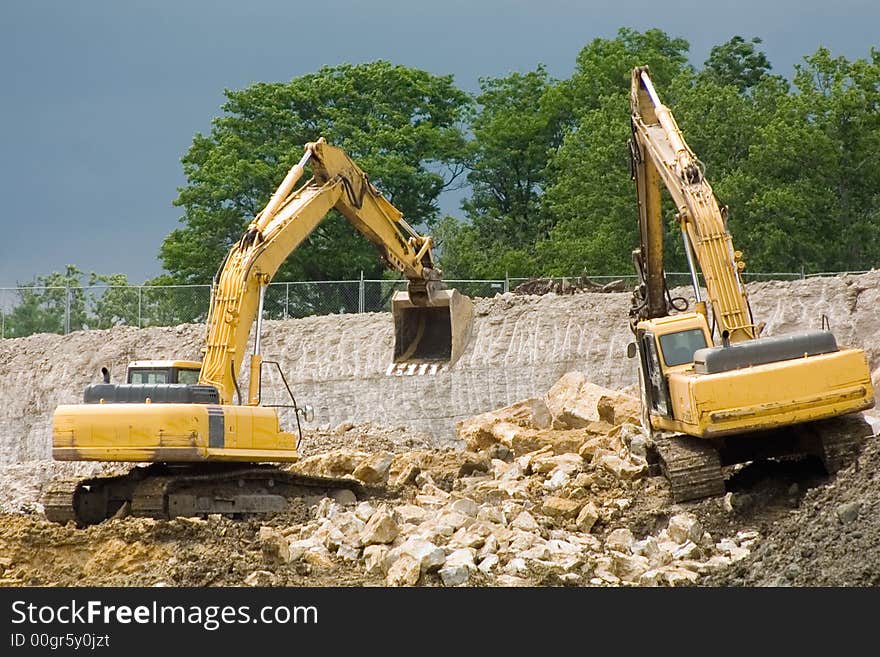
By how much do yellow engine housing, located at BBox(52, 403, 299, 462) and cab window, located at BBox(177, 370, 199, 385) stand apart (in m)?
1.31

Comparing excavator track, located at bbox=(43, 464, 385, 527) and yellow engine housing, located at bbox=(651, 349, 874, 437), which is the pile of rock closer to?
excavator track, located at bbox=(43, 464, 385, 527)

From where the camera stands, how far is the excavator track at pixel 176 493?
17.5 meters

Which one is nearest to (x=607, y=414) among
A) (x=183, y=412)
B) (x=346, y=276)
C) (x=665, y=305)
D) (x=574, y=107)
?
(x=665, y=305)

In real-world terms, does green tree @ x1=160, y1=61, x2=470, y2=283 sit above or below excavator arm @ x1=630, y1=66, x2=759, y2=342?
above

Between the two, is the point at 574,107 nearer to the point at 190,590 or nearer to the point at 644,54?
the point at 644,54

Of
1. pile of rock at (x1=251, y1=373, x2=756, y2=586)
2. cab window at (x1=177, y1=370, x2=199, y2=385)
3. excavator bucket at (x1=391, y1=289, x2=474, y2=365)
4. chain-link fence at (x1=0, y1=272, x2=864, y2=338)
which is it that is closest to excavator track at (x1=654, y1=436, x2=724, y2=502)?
pile of rock at (x1=251, y1=373, x2=756, y2=586)

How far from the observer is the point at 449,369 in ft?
90.5

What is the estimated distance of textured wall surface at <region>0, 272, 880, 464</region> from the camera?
27422mm

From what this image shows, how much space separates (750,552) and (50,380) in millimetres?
21291

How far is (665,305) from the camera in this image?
780 inches

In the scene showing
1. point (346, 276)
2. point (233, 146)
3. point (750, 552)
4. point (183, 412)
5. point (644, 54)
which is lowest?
point (750, 552)

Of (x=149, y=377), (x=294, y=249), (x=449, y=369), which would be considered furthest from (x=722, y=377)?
(x=449, y=369)

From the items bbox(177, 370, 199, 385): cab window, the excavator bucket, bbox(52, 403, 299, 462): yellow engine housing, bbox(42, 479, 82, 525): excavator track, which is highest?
the excavator bucket

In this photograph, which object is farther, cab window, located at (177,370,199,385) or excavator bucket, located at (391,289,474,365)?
excavator bucket, located at (391,289,474,365)
